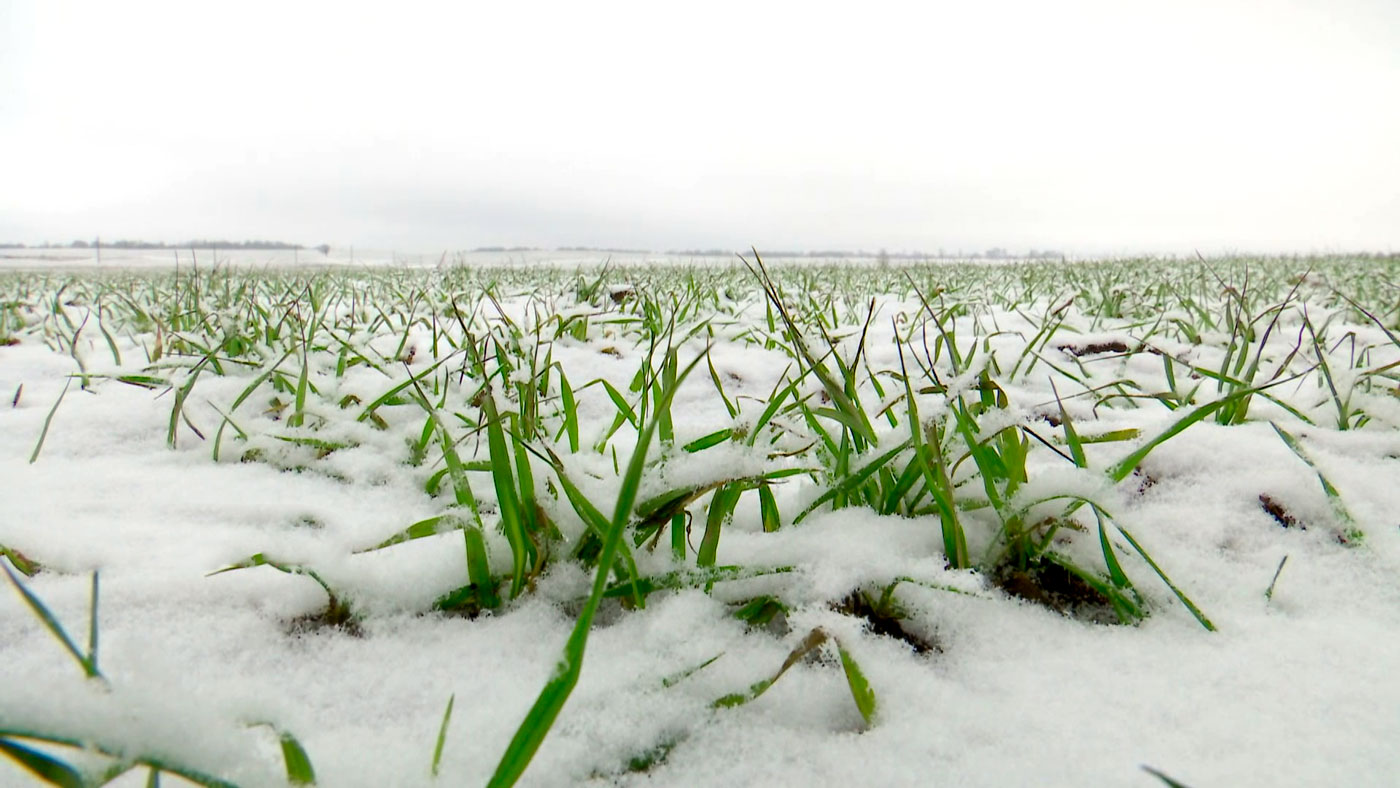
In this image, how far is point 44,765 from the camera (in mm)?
314

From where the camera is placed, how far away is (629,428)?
1407 mm

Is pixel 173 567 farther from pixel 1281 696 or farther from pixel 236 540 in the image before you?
pixel 1281 696

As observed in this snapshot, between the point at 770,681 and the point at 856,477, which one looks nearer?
the point at 770,681

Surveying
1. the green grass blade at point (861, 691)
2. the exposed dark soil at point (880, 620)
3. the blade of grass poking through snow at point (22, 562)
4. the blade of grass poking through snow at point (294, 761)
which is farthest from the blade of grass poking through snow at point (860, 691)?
the blade of grass poking through snow at point (22, 562)

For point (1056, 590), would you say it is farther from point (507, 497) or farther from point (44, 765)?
point (44, 765)

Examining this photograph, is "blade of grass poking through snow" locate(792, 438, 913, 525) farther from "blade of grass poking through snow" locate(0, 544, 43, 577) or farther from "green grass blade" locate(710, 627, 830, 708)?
"blade of grass poking through snow" locate(0, 544, 43, 577)

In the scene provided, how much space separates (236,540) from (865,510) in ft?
2.34

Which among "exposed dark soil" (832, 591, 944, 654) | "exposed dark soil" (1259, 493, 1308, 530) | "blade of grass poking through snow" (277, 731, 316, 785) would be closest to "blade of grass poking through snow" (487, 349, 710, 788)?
"blade of grass poking through snow" (277, 731, 316, 785)

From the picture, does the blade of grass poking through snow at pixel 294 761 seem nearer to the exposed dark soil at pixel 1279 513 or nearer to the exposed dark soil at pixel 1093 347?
the exposed dark soil at pixel 1279 513

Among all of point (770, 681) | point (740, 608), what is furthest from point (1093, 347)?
point (770, 681)

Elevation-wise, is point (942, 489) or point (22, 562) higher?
point (942, 489)

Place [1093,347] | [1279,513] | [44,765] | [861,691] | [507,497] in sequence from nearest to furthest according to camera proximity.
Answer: [44,765]
[861,691]
[507,497]
[1279,513]
[1093,347]

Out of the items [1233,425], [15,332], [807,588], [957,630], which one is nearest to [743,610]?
[807,588]

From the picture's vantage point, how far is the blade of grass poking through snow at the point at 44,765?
31 centimetres
